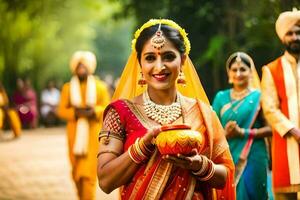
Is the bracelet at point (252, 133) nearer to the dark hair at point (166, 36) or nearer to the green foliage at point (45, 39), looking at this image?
the dark hair at point (166, 36)

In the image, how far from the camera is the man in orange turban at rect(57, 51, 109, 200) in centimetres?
962

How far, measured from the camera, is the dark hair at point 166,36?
13.2ft

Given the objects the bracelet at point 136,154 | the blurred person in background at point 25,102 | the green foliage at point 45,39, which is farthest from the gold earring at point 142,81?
the blurred person in background at point 25,102

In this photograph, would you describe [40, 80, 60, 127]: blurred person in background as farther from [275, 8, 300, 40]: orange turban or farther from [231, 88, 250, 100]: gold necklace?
[275, 8, 300, 40]: orange turban

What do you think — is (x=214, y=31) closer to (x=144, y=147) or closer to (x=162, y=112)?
(x=162, y=112)

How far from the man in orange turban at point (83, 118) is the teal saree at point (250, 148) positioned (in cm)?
248

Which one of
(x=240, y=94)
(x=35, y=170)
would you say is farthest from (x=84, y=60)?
(x=35, y=170)

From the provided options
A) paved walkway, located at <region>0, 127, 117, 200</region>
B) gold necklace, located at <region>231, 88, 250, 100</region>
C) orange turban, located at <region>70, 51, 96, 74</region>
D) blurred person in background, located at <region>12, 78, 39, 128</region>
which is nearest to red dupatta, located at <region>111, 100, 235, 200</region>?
gold necklace, located at <region>231, 88, 250, 100</region>

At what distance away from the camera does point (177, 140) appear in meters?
3.63

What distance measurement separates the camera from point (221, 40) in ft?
47.7

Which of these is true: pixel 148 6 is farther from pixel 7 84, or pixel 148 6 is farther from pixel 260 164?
pixel 7 84

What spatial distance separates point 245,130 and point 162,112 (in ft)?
12.3

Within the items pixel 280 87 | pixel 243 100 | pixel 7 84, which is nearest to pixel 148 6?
pixel 243 100

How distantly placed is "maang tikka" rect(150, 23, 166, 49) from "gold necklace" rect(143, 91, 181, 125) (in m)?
0.34
